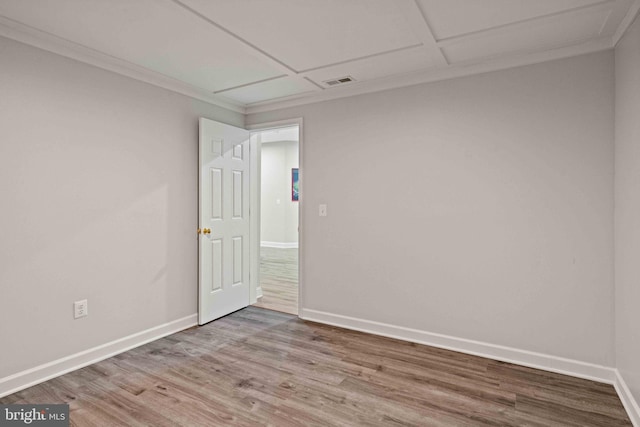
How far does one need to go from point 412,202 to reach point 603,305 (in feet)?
5.09

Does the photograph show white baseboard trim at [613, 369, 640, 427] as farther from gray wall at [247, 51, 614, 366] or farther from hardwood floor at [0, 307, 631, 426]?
gray wall at [247, 51, 614, 366]

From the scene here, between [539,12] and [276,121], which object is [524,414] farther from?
[276,121]

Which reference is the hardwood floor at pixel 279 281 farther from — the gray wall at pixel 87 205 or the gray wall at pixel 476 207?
the gray wall at pixel 87 205

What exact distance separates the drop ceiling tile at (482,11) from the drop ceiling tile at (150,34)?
1.33 meters

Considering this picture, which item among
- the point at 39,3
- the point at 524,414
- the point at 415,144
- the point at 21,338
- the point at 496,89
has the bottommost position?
the point at 524,414

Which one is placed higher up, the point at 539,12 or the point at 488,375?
the point at 539,12

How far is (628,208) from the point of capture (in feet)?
7.14

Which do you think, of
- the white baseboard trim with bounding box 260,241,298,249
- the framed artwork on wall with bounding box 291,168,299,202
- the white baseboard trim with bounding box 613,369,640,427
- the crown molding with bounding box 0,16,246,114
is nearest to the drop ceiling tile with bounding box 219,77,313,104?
the crown molding with bounding box 0,16,246,114

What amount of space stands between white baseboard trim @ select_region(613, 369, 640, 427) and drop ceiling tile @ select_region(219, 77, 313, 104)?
3282 millimetres

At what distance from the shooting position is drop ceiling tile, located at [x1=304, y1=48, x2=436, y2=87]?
9.05ft

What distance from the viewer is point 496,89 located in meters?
2.84

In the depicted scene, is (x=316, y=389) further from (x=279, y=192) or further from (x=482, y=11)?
(x=279, y=192)

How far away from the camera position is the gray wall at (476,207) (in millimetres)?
2547

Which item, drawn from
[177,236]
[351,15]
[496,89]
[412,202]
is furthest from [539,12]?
[177,236]
